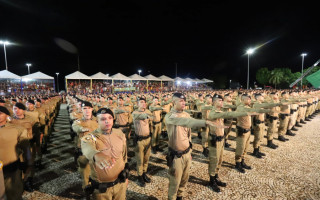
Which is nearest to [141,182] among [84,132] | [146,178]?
[146,178]

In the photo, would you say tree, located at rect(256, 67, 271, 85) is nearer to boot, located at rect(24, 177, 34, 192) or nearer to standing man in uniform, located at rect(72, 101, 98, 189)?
standing man in uniform, located at rect(72, 101, 98, 189)

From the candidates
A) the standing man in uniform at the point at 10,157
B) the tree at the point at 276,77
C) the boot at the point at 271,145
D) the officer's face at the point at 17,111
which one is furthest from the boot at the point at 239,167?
the tree at the point at 276,77

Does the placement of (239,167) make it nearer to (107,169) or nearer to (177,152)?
(177,152)

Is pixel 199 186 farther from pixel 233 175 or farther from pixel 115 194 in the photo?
pixel 115 194

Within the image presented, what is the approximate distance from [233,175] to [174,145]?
9.86 feet

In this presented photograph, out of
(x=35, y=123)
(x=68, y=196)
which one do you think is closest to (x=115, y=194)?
(x=68, y=196)

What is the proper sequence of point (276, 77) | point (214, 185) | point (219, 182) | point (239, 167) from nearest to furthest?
point (214, 185) < point (219, 182) < point (239, 167) < point (276, 77)

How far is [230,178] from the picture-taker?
5023 millimetres

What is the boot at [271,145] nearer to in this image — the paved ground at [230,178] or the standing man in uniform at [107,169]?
the paved ground at [230,178]

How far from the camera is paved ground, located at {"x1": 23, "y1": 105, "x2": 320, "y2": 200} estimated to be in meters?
4.29

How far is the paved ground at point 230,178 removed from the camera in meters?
4.29

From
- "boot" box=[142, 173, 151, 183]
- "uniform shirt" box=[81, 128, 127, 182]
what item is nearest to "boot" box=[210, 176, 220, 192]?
"boot" box=[142, 173, 151, 183]

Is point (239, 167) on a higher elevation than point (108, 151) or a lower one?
lower

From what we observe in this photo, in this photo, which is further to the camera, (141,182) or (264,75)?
(264,75)
